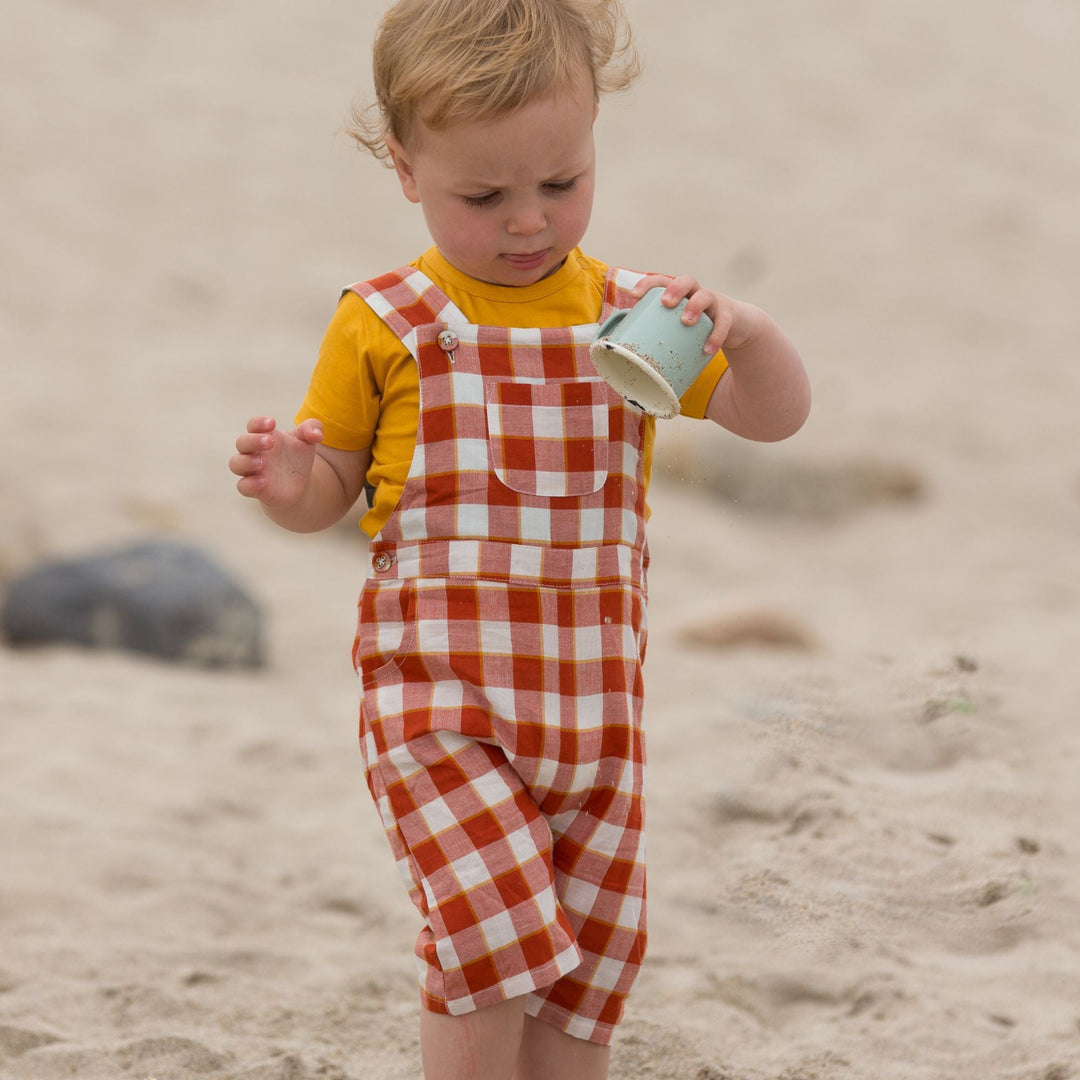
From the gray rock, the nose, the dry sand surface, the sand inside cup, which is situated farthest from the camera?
the gray rock

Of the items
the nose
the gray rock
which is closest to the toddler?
the nose

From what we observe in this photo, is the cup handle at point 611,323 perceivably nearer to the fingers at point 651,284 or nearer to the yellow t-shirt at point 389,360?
the fingers at point 651,284

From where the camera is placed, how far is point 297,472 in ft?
6.06

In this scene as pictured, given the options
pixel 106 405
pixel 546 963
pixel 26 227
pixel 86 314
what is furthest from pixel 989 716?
pixel 26 227

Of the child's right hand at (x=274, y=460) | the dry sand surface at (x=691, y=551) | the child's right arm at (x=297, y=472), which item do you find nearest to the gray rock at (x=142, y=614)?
the dry sand surface at (x=691, y=551)

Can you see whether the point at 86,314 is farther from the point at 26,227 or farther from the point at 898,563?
the point at 898,563

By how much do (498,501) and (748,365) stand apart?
1.14ft

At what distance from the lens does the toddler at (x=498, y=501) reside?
178 centimetres

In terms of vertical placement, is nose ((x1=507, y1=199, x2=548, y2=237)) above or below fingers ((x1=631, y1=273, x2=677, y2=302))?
above

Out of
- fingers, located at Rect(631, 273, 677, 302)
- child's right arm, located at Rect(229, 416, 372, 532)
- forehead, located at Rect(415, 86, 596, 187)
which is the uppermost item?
forehead, located at Rect(415, 86, 596, 187)

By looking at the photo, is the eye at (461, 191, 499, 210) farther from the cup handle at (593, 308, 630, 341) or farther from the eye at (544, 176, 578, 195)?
the cup handle at (593, 308, 630, 341)

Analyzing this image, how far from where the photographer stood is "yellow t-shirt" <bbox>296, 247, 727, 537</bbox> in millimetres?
1860

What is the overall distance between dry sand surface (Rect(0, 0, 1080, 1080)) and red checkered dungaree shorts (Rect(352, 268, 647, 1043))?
0.76m

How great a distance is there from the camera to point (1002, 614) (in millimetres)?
5305
